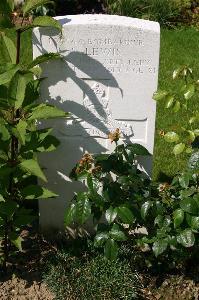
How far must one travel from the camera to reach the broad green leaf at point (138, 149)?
12.2ft

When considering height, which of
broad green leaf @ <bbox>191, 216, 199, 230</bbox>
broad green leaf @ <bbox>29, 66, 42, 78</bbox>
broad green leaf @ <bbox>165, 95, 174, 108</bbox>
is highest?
broad green leaf @ <bbox>29, 66, 42, 78</bbox>

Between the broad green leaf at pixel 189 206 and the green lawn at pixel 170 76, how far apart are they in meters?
0.86

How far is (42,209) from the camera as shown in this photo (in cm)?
420

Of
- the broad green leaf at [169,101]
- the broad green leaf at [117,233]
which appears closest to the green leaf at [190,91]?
the broad green leaf at [169,101]

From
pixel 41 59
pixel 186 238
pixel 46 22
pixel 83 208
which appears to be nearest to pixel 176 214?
pixel 186 238

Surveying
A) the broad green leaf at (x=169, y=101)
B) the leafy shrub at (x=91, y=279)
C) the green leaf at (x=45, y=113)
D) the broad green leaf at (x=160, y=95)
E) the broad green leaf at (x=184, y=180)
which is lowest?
the leafy shrub at (x=91, y=279)

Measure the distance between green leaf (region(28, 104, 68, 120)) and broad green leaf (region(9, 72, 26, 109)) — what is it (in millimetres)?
138

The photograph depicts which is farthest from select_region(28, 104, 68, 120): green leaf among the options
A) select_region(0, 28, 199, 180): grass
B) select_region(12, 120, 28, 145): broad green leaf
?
select_region(0, 28, 199, 180): grass

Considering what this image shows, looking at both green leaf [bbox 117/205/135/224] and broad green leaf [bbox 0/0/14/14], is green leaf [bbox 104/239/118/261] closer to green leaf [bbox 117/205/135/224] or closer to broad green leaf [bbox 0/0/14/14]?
green leaf [bbox 117/205/135/224]

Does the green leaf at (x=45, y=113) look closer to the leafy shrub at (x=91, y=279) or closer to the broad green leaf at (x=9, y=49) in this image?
the broad green leaf at (x=9, y=49)

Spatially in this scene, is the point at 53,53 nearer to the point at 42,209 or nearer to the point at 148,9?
the point at 42,209

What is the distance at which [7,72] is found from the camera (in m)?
3.35

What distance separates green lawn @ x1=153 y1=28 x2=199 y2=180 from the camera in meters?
5.10

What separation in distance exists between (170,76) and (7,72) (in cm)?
352
